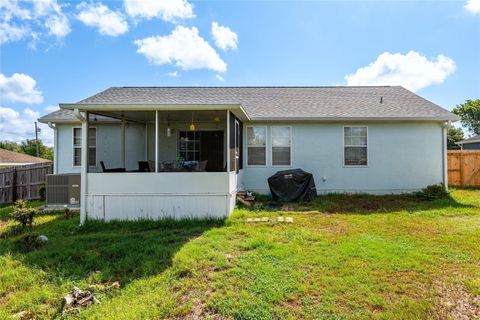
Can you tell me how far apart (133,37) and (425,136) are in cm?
1204

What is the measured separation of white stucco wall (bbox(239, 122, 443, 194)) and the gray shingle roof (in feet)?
1.42

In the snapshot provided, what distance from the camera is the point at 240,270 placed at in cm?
353

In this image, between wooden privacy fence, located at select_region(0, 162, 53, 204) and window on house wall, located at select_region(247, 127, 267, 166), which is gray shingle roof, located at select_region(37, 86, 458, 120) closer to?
window on house wall, located at select_region(247, 127, 267, 166)

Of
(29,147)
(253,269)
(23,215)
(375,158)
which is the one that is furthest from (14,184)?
(29,147)

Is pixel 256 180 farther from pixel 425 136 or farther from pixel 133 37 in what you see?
pixel 133 37

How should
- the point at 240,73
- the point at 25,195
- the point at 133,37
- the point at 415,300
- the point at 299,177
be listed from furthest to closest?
the point at 240,73 < the point at 133,37 < the point at 25,195 < the point at 299,177 < the point at 415,300

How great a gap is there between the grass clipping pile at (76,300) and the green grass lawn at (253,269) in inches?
3.9

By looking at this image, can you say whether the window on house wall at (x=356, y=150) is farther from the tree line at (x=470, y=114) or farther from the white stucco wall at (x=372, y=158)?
the tree line at (x=470, y=114)

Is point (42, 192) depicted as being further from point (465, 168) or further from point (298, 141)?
point (465, 168)

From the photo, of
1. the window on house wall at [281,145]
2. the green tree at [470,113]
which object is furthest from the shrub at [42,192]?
the green tree at [470,113]

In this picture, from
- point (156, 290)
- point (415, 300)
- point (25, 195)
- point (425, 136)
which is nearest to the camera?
point (415, 300)

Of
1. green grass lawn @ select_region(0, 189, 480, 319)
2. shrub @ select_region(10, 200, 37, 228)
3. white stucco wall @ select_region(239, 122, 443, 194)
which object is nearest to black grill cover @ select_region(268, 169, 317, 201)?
white stucco wall @ select_region(239, 122, 443, 194)

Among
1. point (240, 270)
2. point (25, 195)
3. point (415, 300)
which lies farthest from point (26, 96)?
point (415, 300)

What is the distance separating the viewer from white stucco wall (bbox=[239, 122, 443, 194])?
351 inches
